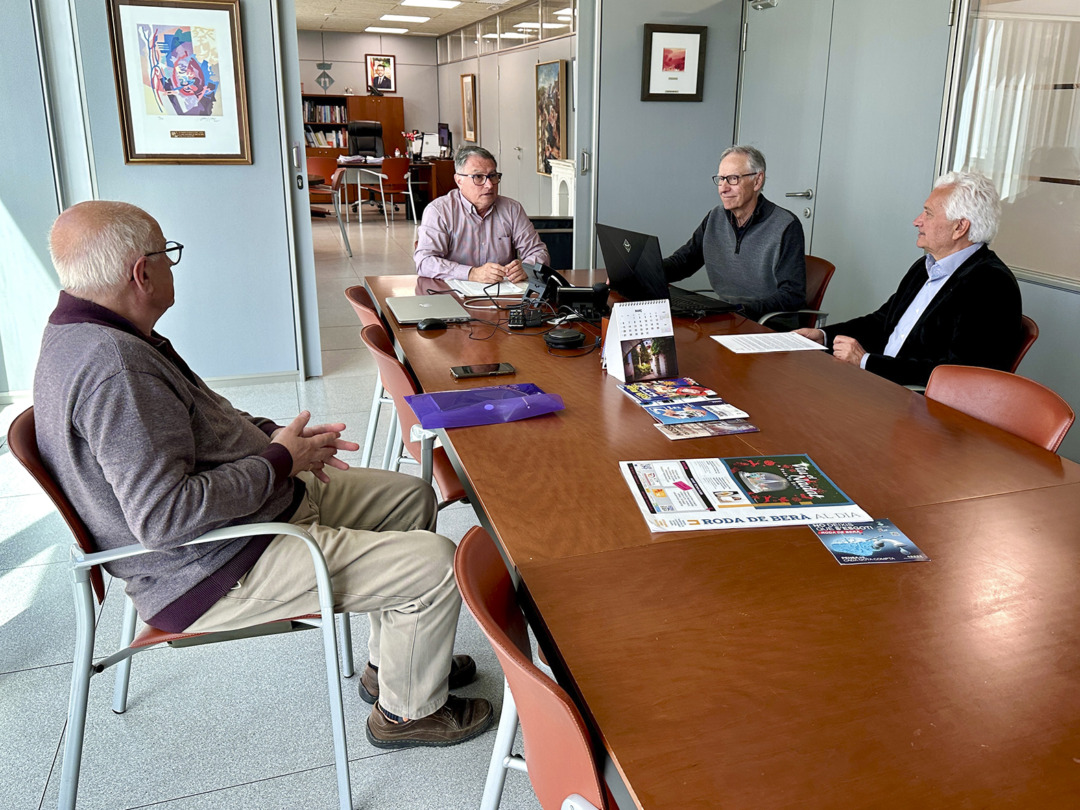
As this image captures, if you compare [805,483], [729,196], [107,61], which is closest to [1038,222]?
[729,196]

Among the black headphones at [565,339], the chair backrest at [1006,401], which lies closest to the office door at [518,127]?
the black headphones at [565,339]

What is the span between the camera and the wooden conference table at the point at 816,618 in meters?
0.88

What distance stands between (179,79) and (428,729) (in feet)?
12.0

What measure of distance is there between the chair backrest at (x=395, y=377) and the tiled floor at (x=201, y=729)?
23.6 inches

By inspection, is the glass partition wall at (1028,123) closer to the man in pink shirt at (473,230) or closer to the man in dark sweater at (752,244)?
the man in dark sweater at (752,244)

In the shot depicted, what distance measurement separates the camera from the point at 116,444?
144cm

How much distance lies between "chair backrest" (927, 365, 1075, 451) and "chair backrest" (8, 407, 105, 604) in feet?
6.64

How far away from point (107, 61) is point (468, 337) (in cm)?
276

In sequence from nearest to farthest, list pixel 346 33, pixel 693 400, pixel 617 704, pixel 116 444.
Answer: pixel 617 704, pixel 116 444, pixel 693 400, pixel 346 33

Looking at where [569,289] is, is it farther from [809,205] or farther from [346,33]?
[346,33]

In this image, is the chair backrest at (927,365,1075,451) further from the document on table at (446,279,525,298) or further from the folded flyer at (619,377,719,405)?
the document on table at (446,279,525,298)

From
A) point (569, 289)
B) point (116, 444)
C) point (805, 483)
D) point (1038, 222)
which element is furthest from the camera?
point (1038, 222)

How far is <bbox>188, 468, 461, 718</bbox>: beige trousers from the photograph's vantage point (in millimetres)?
1666

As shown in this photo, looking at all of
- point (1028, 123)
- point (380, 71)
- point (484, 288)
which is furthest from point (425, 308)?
point (380, 71)
